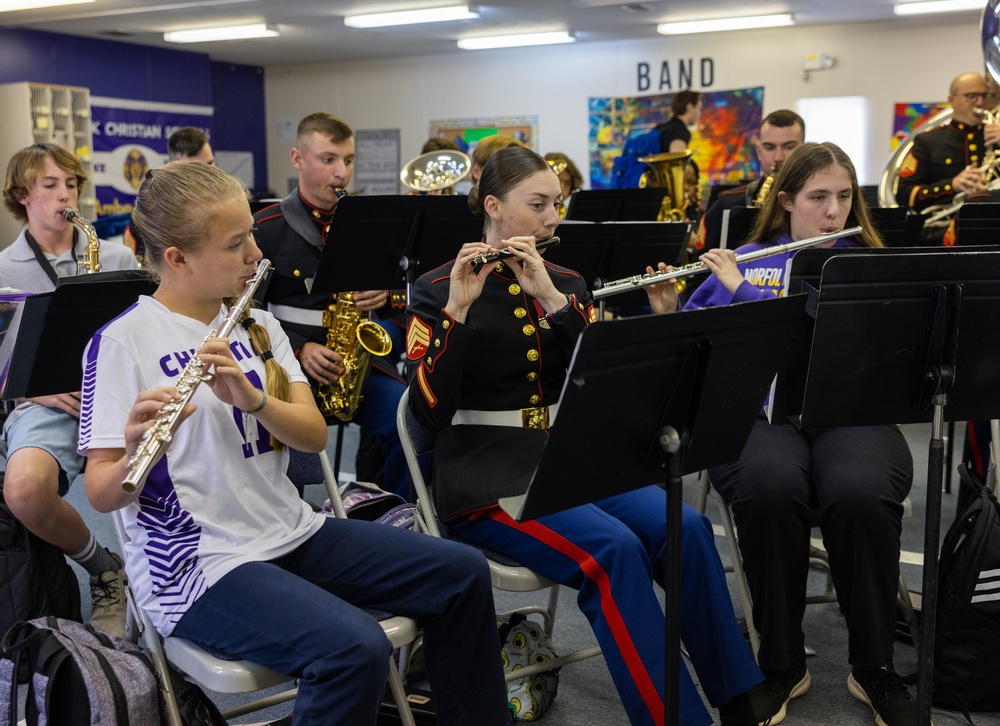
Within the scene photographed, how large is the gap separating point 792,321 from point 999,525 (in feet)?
3.23

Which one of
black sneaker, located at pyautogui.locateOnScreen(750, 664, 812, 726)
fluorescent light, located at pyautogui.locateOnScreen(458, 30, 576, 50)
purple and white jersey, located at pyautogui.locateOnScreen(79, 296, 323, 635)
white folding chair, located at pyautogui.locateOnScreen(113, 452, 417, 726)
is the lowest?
black sneaker, located at pyautogui.locateOnScreen(750, 664, 812, 726)

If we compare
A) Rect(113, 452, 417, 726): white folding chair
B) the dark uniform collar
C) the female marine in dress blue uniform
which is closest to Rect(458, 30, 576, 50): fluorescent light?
the dark uniform collar

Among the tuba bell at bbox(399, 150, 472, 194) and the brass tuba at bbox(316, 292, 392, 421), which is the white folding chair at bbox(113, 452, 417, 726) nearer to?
the brass tuba at bbox(316, 292, 392, 421)

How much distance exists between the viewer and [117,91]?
10.7 m

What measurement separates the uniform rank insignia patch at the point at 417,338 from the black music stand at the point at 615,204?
2.27 m

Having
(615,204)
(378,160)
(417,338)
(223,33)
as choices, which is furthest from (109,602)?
(378,160)

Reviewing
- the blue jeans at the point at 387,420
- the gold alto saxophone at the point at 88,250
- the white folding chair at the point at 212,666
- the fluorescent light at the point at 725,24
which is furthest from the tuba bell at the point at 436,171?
the fluorescent light at the point at 725,24

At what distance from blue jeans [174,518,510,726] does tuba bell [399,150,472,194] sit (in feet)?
9.18

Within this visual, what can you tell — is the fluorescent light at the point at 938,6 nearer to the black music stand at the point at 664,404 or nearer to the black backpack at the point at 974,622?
the black backpack at the point at 974,622

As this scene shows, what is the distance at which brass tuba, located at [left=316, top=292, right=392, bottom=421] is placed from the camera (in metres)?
3.14

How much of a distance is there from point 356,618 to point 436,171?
3302 millimetres

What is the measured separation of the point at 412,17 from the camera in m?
8.92

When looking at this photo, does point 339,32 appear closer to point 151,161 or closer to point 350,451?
point 151,161

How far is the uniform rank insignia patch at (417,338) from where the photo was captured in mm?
2107
